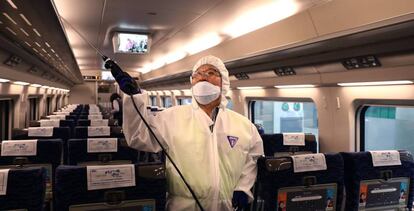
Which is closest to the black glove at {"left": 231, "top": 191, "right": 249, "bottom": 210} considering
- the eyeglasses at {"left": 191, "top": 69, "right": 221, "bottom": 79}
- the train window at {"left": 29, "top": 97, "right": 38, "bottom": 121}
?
A: the eyeglasses at {"left": 191, "top": 69, "right": 221, "bottom": 79}

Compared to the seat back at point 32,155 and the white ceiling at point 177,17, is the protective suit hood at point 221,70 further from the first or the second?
the seat back at point 32,155

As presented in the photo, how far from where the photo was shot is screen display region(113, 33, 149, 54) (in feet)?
18.5

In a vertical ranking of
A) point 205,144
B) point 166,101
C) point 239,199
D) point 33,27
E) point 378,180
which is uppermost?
point 33,27

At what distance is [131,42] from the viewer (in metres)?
5.77

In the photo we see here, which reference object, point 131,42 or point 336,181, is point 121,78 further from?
point 131,42

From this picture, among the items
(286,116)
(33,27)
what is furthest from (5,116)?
(286,116)

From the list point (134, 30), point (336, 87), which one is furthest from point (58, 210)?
point (134, 30)

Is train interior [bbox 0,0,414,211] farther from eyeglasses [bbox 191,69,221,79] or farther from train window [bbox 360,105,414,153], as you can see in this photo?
eyeglasses [bbox 191,69,221,79]

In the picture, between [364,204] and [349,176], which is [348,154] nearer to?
[349,176]

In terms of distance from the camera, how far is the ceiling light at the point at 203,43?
18.4ft

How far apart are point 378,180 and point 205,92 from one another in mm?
1160

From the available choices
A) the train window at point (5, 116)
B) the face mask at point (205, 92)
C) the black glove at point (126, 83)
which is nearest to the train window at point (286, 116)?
the face mask at point (205, 92)

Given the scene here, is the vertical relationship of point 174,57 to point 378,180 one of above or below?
above

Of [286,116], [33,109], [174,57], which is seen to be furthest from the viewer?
[33,109]
